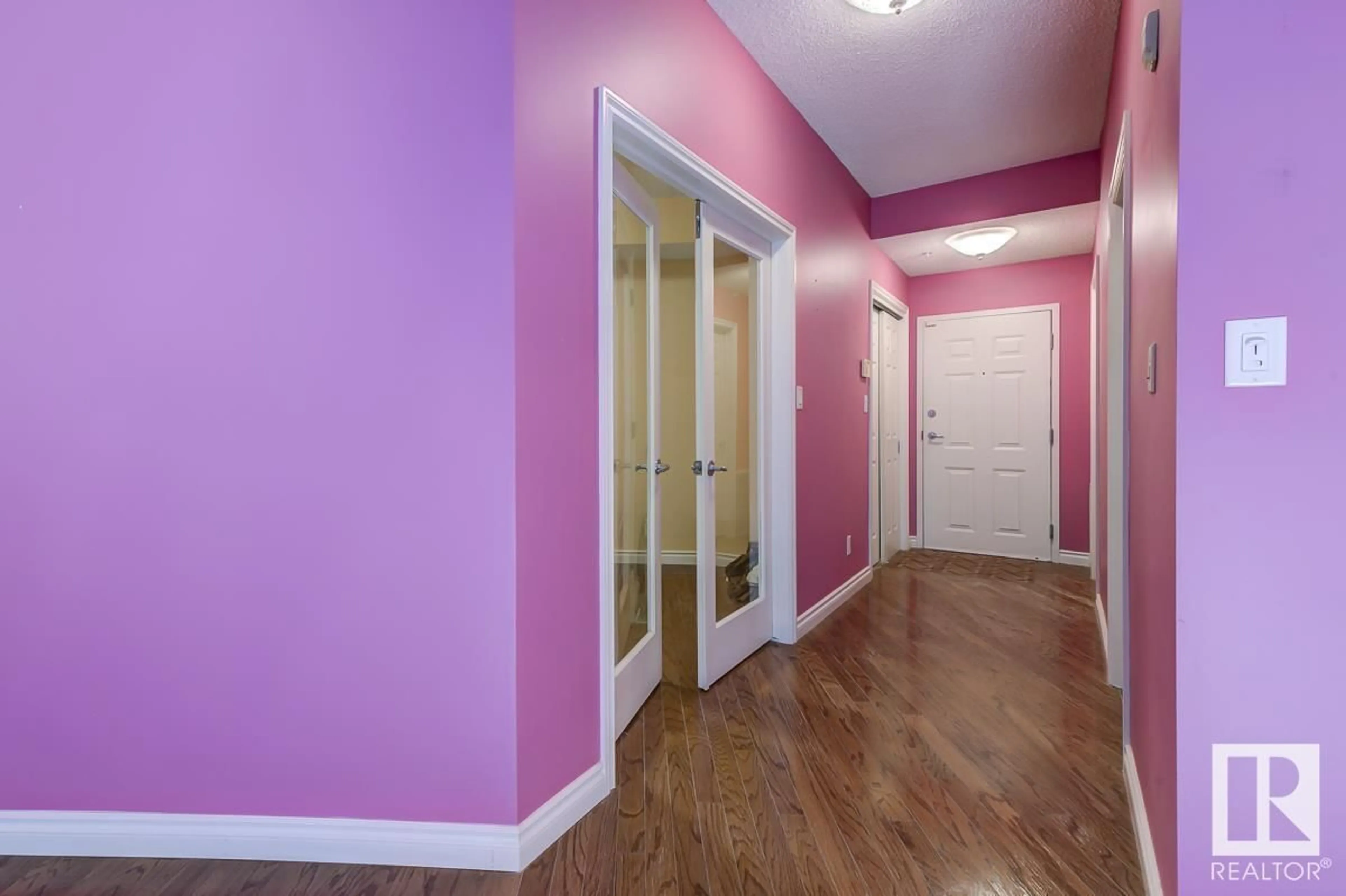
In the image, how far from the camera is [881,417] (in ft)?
15.6

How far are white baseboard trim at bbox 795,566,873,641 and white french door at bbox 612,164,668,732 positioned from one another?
0.97 m

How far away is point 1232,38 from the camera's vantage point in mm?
1053

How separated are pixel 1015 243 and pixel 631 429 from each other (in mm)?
3639

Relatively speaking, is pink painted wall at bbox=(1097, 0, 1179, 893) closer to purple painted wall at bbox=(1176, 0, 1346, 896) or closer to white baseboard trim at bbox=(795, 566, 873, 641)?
purple painted wall at bbox=(1176, 0, 1346, 896)

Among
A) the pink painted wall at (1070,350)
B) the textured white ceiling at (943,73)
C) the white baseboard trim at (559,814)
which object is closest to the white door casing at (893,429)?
the pink painted wall at (1070,350)

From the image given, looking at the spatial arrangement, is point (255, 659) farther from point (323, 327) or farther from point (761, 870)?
point (761, 870)

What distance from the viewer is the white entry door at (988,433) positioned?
4879 millimetres

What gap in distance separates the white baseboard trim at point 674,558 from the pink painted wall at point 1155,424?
1.45 meters

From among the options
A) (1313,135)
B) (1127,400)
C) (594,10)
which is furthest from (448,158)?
(1127,400)

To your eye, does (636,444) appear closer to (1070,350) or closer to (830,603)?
(830,603)

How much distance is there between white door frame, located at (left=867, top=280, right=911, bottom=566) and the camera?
14.4ft

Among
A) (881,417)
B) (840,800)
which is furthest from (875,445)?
(840,800)

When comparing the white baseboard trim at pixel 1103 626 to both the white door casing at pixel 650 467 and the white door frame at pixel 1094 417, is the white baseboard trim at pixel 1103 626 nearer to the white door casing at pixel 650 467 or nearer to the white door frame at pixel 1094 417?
the white door frame at pixel 1094 417

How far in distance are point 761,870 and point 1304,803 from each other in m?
1.05
